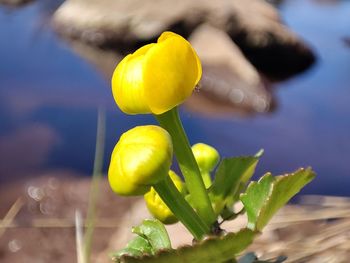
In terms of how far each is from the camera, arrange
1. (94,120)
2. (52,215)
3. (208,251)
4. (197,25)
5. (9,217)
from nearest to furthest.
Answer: (208,251)
(9,217)
(52,215)
(94,120)
(197,25)

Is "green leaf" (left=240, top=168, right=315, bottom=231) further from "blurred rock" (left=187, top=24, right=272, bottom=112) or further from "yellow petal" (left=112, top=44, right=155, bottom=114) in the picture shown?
"blurred rock" (left=187, top=24, right=272, bottom=112)

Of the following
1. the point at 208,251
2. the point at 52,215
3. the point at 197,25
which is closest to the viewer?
the point at 208,251

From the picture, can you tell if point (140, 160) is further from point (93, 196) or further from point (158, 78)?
point (93, 196)

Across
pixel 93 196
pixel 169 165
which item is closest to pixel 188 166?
pixel 169 165

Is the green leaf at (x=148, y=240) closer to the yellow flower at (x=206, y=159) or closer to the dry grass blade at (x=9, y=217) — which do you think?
the yellow flower at (x=206, y=159)

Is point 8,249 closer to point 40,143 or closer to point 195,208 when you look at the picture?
point 40,143

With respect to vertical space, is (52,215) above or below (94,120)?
below
